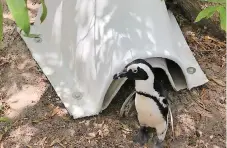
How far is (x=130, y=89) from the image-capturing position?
9.93 feet

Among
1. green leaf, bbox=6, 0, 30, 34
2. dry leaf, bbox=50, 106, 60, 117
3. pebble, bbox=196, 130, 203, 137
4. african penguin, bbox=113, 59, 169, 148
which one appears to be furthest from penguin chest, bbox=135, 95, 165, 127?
green leaf, bbox=6, 0, 30, 34

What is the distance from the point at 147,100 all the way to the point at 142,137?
0.29 m

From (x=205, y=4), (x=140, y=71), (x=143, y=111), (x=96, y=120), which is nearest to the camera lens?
(x=140, y=71)

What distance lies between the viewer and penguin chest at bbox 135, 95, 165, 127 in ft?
8.53

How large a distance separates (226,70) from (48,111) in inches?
50.6

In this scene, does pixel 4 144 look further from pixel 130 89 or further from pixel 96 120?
pixel 130 89

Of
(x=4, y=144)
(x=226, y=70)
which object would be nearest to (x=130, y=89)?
(x=226, y=70)

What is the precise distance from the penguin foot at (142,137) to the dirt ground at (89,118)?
40mm

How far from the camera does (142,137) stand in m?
2.74

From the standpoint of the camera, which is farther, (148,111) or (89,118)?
(89,118)

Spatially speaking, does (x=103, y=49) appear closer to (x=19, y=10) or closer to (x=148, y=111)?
(x=148, y=111)

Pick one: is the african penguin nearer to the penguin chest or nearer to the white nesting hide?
the penguin chest

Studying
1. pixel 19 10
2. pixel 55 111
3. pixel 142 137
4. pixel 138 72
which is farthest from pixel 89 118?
pixel 19 10

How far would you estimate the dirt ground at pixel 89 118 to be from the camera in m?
2.76
